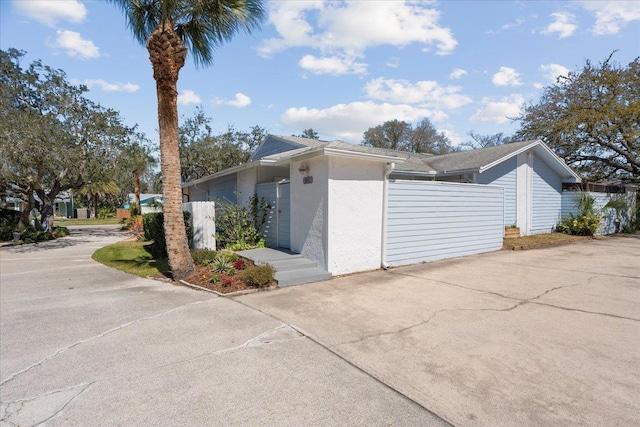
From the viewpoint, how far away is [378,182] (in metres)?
8.55

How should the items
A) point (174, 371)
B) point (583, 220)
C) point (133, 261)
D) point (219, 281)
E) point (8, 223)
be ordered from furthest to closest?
point (8, 223)
point (583, 220)
point (133, 261)
point (219, 281)
point (174, 371)

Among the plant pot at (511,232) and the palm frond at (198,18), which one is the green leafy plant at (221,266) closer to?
the palm frond at (198,18)

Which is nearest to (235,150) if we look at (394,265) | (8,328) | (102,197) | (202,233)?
(202,233)

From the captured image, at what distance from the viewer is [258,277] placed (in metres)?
6.95

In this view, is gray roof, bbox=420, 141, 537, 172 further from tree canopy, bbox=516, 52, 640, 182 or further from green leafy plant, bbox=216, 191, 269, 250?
green leafy plant, bbox=216, 191, 269, 250

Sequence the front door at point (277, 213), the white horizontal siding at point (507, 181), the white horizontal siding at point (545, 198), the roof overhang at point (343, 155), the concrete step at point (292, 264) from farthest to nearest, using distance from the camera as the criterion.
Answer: the white horizontal siding at point (545, 198) → the white horizontal siding at point (507, 181) → the front door at point (277, 213) → the concrete step at point (292, 264) → the roof overhang at point (343, 155)

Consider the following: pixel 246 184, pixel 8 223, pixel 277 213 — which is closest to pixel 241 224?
pixel 277 213

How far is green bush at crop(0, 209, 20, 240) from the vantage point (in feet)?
63.5

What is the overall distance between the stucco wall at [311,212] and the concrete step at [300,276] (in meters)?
0.23

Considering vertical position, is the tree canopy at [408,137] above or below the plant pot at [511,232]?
above

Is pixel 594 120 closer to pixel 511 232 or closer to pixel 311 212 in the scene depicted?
pixel 511 232

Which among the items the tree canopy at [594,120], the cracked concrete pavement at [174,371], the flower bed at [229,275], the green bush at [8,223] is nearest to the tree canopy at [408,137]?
the tree canopy at [594,120]

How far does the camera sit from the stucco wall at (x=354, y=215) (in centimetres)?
790

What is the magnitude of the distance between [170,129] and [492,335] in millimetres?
7549
